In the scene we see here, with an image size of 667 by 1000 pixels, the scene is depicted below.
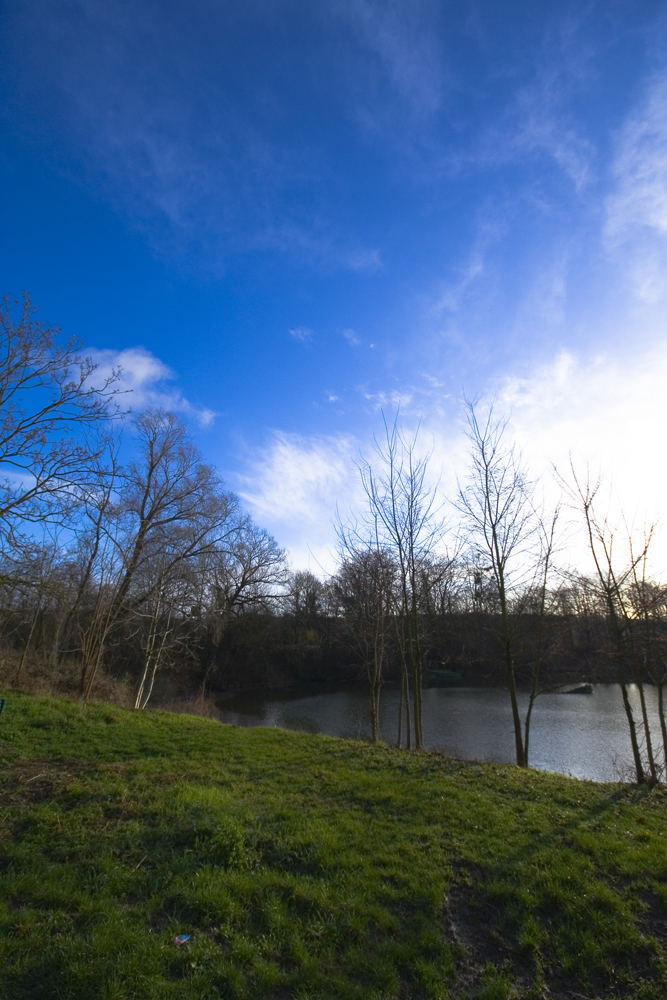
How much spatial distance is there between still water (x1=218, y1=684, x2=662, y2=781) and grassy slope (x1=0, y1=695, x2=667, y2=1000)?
6038 mm

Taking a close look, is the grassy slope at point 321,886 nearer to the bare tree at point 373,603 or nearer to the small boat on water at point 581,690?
the bare tree at point 373,603

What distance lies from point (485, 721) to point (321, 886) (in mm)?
19925

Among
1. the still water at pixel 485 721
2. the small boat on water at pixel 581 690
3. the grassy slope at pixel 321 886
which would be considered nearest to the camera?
the grassy slope at pixel 321 886

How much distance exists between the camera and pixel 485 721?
21.7 m

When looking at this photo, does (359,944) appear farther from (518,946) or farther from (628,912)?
(628,912)

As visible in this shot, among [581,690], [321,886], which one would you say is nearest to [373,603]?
[321,886]

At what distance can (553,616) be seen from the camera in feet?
41.7

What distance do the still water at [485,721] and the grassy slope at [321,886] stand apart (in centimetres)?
604

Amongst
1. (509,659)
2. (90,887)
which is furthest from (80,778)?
(509,659)

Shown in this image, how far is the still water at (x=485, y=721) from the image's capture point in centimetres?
1562

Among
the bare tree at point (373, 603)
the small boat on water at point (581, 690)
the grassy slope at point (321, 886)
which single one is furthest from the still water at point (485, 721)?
the grassy slope at point (321, 886)

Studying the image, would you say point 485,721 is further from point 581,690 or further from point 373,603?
point 581,690

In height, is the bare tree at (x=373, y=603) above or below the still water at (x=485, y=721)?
above

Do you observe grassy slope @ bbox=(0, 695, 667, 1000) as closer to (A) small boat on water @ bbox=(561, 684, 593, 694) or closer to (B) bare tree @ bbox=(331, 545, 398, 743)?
(B) bare tree @ bbox=(331, 545, 398, 743)
